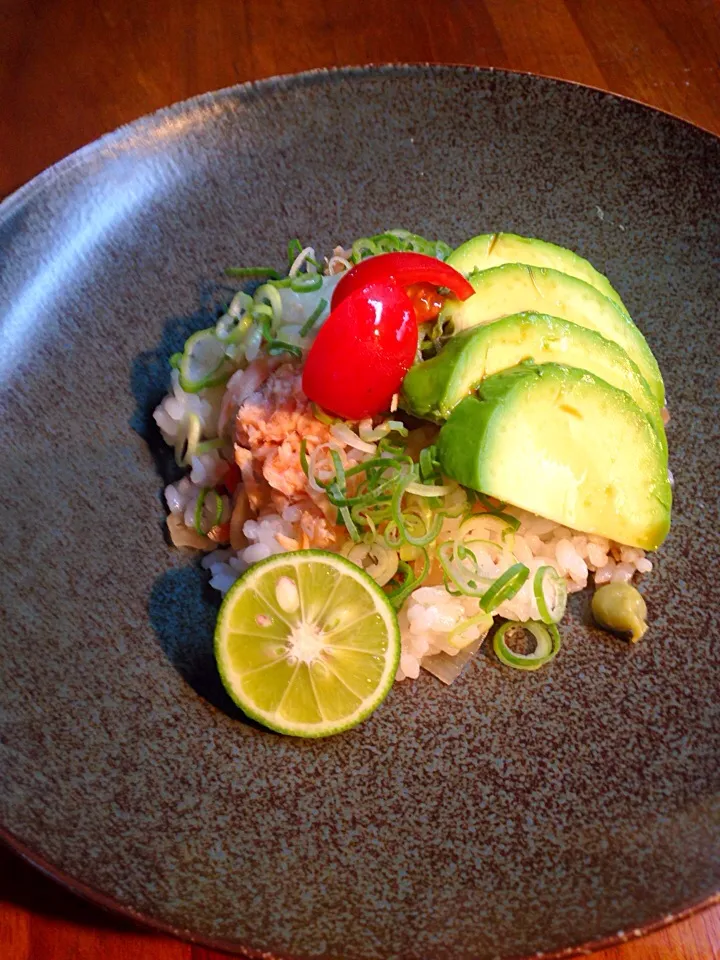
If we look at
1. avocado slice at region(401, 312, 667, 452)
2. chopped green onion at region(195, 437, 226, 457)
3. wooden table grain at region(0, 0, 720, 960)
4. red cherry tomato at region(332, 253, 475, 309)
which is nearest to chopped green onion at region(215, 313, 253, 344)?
chopped green onion at region(195, 437, 226, 457)

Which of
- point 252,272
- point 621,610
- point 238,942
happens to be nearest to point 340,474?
point 621,610

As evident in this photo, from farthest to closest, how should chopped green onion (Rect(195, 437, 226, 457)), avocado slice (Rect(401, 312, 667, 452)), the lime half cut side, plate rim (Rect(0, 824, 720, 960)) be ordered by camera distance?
chopped green onion (Rect(195, 437, 226, 457))
avocado slice (Rect(401, 312, 667, 452))
the lime half cut side
plate rim (Rect(0, 824, 720, 960))

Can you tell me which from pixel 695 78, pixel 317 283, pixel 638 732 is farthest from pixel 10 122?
pixel 638 732

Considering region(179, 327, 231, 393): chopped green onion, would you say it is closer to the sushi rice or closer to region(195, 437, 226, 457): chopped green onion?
the sushi rice

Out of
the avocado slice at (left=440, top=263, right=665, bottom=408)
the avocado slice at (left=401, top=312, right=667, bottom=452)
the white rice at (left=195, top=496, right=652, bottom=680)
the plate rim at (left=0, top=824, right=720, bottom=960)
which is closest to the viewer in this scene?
the plate rim at (left=0, top=824, right=720, bottom=960)

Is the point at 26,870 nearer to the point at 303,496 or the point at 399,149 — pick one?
the point at 303,496

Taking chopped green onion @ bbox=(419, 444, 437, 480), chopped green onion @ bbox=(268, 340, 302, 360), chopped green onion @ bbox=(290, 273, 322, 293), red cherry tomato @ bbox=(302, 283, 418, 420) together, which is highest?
chopped green onion @ bbox=(290, 273, 322, 293)

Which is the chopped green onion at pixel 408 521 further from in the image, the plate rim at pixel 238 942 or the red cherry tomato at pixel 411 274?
the plate rim at pixel 238 942
